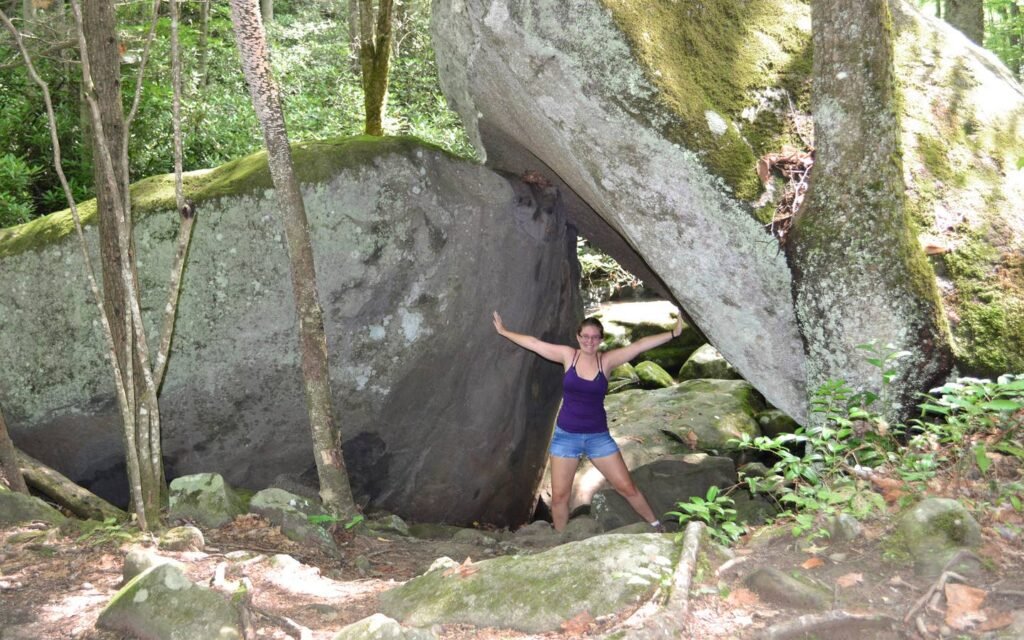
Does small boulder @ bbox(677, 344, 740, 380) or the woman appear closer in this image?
the woman

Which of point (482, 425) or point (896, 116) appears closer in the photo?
point (896, 116)

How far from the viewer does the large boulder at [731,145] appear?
5.78 m

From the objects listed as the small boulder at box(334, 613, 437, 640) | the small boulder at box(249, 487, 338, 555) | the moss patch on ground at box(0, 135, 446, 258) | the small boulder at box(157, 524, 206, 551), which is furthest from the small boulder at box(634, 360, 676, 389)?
the small boulder at box(334, 613, 437, 640)

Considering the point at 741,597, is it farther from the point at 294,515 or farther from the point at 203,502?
the point at 203,502

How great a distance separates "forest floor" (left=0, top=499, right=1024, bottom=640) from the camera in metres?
3.37

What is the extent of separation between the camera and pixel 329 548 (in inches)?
228

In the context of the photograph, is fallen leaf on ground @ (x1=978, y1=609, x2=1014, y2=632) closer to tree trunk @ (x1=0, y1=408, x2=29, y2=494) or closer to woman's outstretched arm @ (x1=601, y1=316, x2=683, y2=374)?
woman's outstretched arm @ (x1=601, y1=316, x2=683, y2=374)

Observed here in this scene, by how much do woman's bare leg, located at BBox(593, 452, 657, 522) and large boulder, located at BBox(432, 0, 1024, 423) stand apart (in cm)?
141

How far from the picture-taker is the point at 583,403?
712cm

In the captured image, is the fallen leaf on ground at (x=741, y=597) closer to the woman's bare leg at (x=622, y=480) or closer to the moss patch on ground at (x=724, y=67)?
the moss patch on ground at (x=724, y=67)

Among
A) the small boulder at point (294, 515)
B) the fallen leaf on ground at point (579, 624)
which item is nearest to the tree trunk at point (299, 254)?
the small boulder at point (294, 515)

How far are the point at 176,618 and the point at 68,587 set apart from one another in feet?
4.10

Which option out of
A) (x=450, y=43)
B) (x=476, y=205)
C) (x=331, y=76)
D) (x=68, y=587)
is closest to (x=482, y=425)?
(x=476, y=205)

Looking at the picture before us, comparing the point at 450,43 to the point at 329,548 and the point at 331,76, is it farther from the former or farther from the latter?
the point at 331,76
